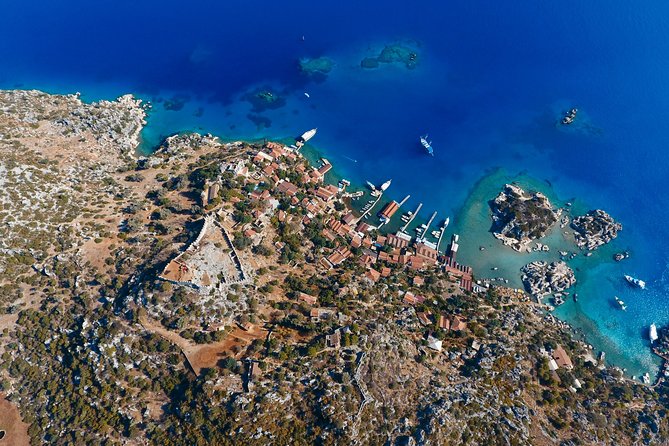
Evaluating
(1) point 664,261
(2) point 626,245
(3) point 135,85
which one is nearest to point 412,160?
(2) point 626,245

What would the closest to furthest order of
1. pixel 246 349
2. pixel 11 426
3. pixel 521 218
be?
pixel 11 426, pixel 246 349, pixel 521 218

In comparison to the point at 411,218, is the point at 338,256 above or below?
below

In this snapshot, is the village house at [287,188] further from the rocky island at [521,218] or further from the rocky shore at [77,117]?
the rocky island at [521,218]

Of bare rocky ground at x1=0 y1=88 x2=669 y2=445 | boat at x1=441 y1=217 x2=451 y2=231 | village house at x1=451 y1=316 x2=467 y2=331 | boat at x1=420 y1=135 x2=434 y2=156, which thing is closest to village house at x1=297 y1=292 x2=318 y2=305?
bare rocky ground at x1=0 y1=88 x2=669 y2=445

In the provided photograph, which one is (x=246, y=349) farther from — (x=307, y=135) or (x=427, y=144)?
(x=427, y=144)

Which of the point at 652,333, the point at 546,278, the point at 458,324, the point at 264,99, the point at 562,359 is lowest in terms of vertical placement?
the point at 458,324

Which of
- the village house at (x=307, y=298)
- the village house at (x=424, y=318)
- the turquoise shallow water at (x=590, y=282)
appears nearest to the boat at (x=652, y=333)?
the turquoise shallow water at (x=590, y=282)

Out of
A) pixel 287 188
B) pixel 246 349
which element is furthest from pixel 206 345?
pixel 287 188
